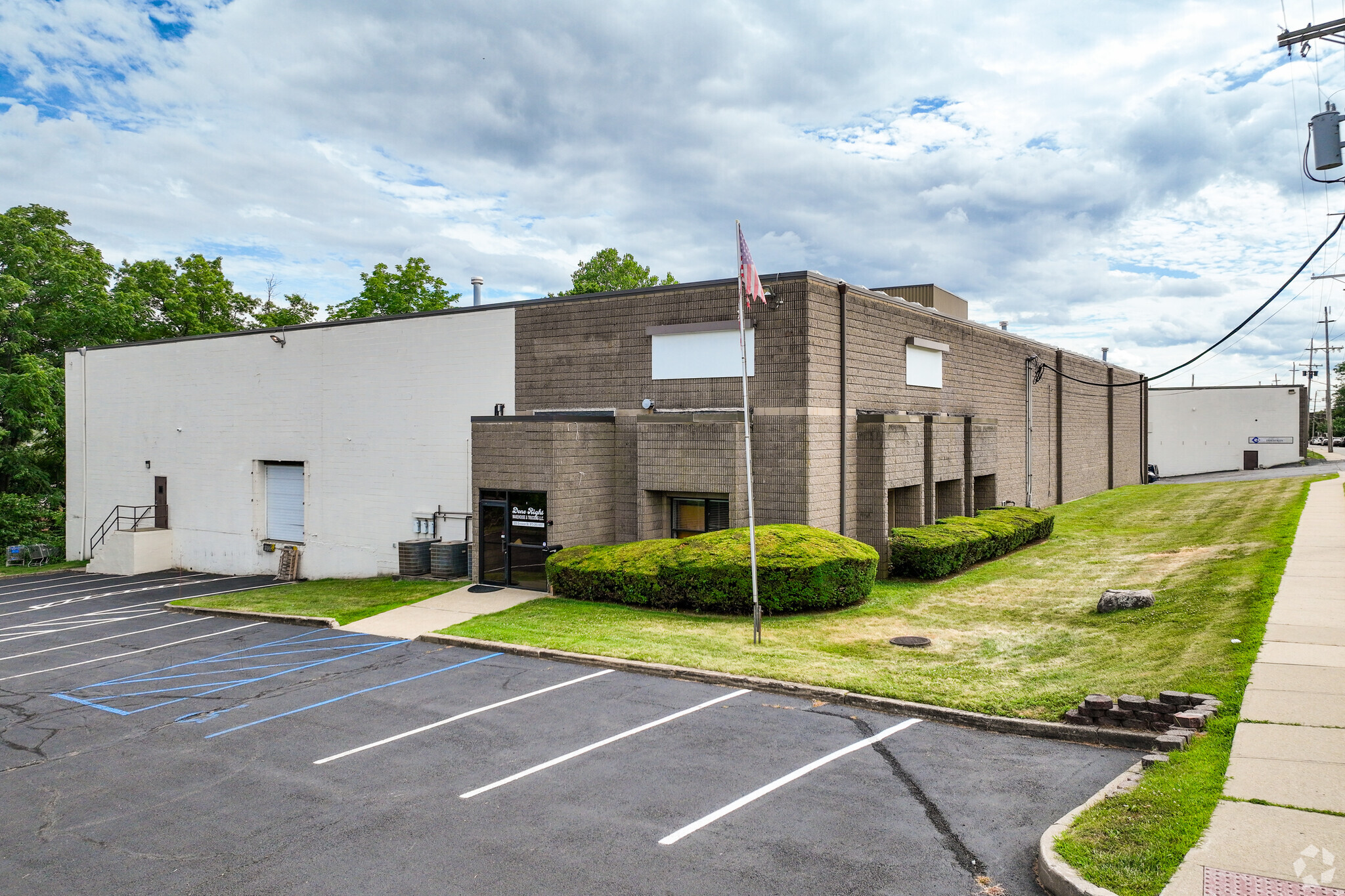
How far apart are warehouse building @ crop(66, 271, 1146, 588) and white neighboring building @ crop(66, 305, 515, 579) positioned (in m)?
0.08

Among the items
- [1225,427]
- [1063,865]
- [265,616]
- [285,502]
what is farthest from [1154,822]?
[1225,427]

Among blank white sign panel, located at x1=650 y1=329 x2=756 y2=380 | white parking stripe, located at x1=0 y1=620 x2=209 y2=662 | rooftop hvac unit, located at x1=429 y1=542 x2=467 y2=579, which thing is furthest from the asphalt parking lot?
rooftop hvac unit, located at x1=429 y1=542 x2=467 y2=579

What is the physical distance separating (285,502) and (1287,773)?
2822 cm

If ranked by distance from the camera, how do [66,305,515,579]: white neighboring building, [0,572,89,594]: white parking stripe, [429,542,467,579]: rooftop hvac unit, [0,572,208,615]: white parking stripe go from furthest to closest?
1. [0,572,89,594]: white parking stripe
2. [0,572,208,615]: white parking stripe
3. [66,305,515,579]: white neighboring building
4. [429,542,467,579]: rooftop hvac unit

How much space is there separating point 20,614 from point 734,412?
19.9 metres

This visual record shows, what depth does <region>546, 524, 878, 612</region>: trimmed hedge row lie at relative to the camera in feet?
51.4

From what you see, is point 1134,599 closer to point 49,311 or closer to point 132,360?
point 132,360

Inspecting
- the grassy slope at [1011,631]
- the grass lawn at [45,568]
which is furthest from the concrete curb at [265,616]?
the grass lawn at [45,568]

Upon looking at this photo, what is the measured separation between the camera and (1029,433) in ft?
102

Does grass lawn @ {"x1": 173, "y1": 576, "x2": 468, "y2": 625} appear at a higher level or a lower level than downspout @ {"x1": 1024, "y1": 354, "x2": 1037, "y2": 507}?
lower

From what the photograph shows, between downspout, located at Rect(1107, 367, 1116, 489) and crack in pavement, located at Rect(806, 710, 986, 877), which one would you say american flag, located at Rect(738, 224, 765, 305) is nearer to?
crack in pavement, located at Rect(806, 710, 986, 877)

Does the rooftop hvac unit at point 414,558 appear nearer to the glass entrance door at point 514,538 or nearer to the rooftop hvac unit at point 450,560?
the rooftop hvac unit at point 450,560

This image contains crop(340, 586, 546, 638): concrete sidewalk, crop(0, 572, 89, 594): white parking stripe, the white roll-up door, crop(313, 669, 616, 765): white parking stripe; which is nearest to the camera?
crop(313, 669, 616, 765): white parking stripe

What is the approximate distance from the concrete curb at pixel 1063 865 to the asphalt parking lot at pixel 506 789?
0.16 m
